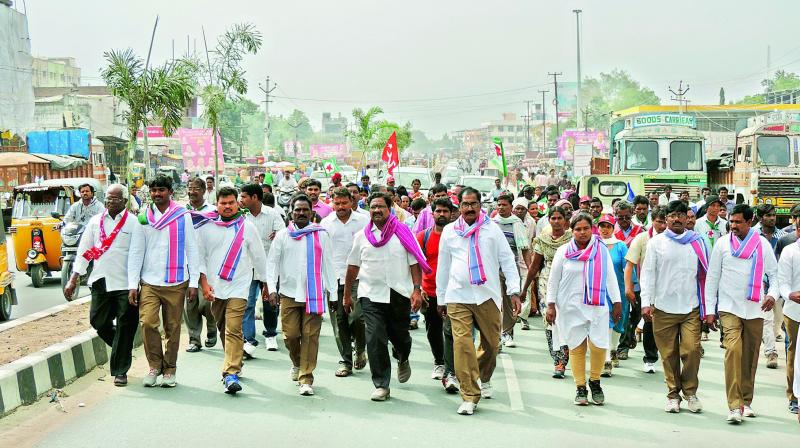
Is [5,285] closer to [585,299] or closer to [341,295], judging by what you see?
[341,295]

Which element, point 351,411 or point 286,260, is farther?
point 286,260

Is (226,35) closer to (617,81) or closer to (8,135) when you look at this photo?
(8,135)

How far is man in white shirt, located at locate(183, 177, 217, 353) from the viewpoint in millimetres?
9258

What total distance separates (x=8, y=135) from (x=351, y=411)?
37.9 meters

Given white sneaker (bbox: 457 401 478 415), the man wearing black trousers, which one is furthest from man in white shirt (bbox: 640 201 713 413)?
white sneaker (bbox: 457 401 478 415)

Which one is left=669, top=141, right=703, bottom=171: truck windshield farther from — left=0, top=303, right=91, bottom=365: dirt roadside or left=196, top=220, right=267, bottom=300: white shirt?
left=196, top=220, right=267, bottom=300: white shirt

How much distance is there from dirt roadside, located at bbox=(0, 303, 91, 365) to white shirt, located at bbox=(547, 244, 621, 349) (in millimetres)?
4942

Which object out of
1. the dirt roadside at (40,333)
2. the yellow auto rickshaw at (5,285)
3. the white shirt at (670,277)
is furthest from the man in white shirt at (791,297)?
the yellow auto rickshaw at (5,285)

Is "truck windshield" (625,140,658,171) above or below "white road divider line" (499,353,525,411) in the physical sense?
above

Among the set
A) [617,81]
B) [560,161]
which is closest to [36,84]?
[560,161]

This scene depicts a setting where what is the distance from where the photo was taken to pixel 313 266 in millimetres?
8430

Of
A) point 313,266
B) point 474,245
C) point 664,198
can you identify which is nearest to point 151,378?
point 313,266

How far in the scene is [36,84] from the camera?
9494 cm

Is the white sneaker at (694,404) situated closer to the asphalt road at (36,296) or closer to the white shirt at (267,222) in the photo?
the white shirt at (267,222)
